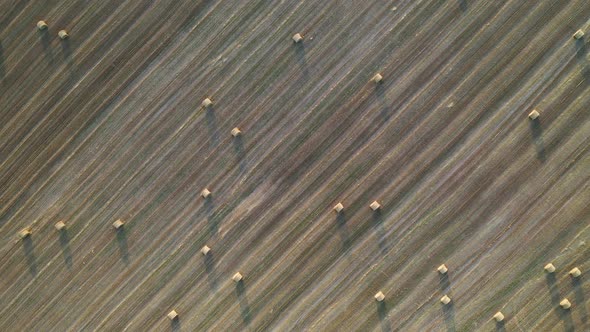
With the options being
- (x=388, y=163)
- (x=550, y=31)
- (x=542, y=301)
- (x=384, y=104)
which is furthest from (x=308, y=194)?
(x=550, y=31)

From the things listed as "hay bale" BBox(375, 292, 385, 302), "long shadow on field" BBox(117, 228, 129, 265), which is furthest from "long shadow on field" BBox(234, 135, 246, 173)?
"hay bale" BBox(375, 292, 385, 302)

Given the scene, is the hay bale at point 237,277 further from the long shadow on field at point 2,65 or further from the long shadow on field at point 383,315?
the long shadow on field at point 2,65

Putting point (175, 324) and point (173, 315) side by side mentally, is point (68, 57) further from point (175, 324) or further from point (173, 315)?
point (175, 324)

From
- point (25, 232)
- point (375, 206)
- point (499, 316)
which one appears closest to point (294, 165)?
point (375, 206)

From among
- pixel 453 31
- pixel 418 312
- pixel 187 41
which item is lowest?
pixel 418 312

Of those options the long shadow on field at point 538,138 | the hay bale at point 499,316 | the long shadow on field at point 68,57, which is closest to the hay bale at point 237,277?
the hay bale at point 499,316

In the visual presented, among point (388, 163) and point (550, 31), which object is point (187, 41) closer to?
point (388, 163)
